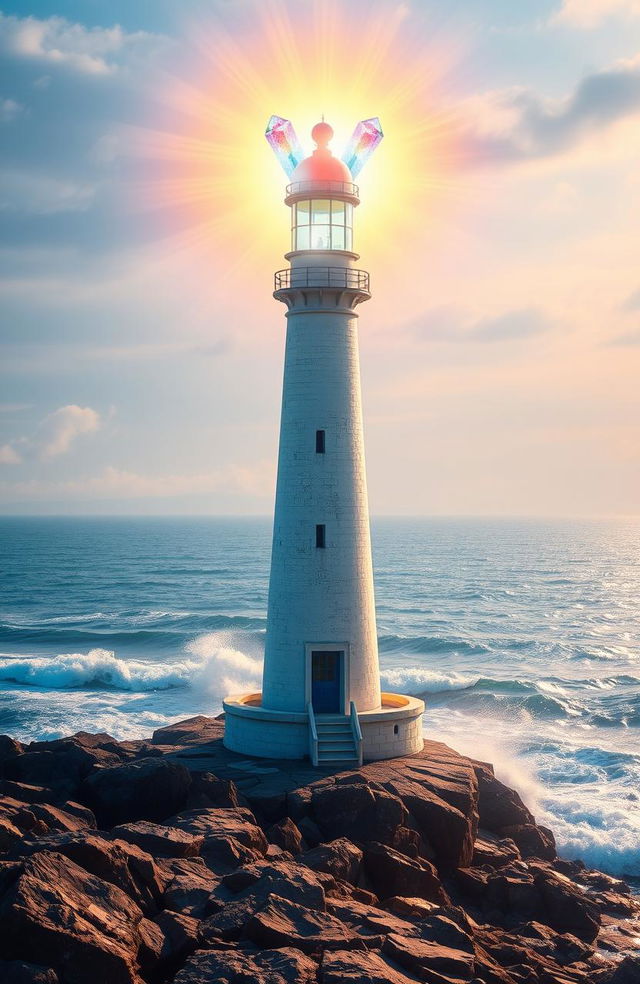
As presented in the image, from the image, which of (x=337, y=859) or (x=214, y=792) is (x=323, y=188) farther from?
(x=337, y=859)

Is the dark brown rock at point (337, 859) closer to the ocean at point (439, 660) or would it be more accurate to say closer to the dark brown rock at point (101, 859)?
the dark brown rock at point (101, 859)

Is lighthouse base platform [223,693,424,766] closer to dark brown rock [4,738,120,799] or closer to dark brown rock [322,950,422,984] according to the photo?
dark brown rock [4,738,120,799]

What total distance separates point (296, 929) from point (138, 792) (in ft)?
16.5

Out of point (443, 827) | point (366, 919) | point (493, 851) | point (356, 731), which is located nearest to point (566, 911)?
point (493, 851)

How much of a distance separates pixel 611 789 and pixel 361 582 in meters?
7.87

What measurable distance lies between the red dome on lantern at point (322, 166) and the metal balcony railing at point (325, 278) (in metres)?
1.65

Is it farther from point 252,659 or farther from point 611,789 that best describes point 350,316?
point 252,659

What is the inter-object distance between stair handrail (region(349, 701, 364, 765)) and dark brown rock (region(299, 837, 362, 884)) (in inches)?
160

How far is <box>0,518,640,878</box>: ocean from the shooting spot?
78.5 feet

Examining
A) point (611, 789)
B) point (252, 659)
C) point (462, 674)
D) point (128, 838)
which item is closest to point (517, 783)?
point (611, 789)

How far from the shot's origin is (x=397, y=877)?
45.8 feet

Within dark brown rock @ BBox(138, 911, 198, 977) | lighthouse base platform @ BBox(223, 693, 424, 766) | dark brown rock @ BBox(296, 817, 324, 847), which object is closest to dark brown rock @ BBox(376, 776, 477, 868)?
dark brown rock @ BBox(296, 817, 324, 847)

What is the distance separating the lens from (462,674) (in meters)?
37.0

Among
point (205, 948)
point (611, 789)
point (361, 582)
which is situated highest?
point (361, 582)
